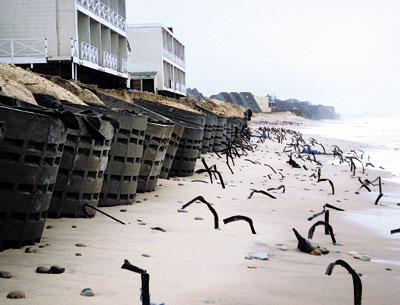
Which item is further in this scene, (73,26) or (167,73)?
(167,73)

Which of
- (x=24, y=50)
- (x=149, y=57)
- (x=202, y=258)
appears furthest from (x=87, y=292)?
(x=149, y=57)

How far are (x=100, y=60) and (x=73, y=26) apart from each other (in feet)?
15.5

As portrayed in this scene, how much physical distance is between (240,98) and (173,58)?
6732 cm

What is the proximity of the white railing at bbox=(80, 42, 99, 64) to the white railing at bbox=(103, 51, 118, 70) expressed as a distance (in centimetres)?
155

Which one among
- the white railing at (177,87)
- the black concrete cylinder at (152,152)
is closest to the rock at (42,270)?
the black concrete cylinder at (152,152)

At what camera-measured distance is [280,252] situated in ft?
16.1

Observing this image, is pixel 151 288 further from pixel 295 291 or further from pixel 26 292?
pixel 295 291

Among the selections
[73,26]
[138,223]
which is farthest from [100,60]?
[138,223]

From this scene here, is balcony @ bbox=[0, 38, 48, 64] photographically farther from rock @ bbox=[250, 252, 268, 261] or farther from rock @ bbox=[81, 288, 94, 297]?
rock @ bbox=[81, 288, 94, 297]

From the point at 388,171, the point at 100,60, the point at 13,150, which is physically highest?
the point at 100,60

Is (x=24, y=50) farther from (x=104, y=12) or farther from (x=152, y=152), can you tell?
(x=152, y=152)

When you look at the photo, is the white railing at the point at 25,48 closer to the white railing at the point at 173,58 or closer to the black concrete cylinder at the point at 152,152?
the black concrete cylinder at the point at 152,152

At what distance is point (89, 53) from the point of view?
24.5m

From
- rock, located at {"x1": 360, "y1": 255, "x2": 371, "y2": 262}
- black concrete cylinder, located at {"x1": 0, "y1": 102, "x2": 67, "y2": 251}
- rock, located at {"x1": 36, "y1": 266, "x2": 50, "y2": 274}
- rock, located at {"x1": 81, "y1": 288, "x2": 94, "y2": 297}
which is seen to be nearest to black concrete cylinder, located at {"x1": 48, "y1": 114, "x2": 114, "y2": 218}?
black concrete cylinder, located at {"x1": 0, "y1": 102, "x2": 67, "y2": 251}
